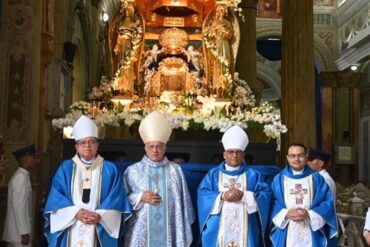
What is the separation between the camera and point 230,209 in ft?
18.1

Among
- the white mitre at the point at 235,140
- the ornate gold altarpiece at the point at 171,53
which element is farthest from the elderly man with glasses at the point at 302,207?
the ornate gold altarpiece at the point at 171,53

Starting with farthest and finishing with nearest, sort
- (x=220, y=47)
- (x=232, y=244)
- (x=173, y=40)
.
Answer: (x=173, y=40) < (x=220, y=47) < (x=232, y=244)

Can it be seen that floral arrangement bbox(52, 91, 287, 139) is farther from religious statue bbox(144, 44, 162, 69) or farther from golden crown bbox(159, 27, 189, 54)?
golden crown bbox(159, 27, 189, 54)

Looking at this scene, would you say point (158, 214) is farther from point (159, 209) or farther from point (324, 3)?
point (324, 3)

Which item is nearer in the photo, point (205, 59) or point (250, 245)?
point (250, 245)

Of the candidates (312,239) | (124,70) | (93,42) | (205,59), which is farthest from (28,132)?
(93,42)

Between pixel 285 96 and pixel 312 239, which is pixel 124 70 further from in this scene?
pixel 312 239

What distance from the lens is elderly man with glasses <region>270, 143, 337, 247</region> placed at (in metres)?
5.43

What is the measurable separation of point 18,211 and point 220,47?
494cm

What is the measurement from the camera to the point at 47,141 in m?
10.9

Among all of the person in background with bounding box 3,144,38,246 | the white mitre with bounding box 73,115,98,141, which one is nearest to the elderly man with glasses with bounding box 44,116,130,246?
the white mitre with bounding box 73,115,98,141

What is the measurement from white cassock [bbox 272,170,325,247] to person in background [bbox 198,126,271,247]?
159 mm

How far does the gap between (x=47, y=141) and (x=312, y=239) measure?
639 centimetres

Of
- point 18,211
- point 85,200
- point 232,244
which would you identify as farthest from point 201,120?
point 85,200
